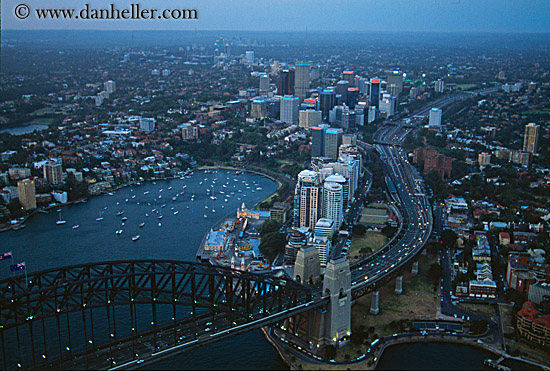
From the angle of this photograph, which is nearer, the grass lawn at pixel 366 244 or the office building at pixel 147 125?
the grass lawn at pixel 366 244

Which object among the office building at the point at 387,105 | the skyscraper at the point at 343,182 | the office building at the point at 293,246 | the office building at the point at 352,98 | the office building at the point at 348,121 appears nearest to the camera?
the office building at the point at 293,246

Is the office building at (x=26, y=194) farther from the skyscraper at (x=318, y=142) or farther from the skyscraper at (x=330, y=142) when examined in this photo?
the skyscraper at (x=330, y=142)

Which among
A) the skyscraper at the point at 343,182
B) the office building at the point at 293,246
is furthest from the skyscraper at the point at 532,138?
the office building at the point at 293,246

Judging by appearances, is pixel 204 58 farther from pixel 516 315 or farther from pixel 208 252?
pixel 516 315

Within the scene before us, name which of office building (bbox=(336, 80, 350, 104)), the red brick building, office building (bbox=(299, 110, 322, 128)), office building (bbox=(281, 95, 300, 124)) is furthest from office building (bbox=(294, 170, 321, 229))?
office building (bbox=(336, 80, 350, 104))

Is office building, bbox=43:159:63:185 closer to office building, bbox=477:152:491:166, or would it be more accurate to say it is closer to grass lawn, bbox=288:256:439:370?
grass lawn, bbox=288:256:439:370

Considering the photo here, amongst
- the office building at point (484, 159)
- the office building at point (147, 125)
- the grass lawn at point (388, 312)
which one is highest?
the office building at point (147, 125)

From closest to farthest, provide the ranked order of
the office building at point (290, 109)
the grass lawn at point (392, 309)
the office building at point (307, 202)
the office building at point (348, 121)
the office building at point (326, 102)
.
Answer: the grass lawn at point (392, 309)
the office building at point (307, 202)
the office building at point (348, 121)
the office building at point (290, 109)
the office building at point (326, 102)

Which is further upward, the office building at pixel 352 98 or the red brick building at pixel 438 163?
the office building at pixel 352 98
